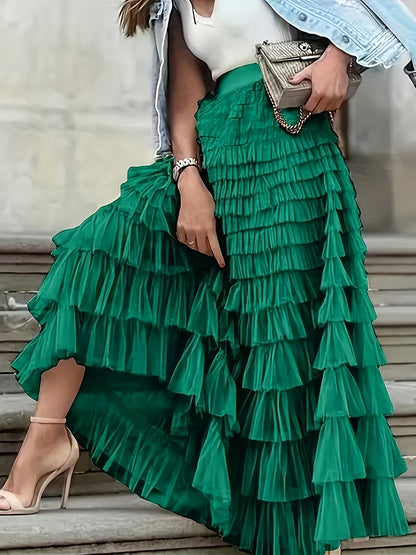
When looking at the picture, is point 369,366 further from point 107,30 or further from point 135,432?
point 107,30

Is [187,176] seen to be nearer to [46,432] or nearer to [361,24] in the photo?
[361,24]

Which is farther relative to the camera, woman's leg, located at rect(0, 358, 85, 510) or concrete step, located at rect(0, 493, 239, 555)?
woman's leg, located at rect(0, 358, 85, 510)

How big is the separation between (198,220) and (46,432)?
1.63 feet

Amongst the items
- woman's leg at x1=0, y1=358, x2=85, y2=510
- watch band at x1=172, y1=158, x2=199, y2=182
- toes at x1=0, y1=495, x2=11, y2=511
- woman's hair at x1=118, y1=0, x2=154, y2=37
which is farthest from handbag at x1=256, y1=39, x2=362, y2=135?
toes at x1=0, y1=495, x2=11, y2=511

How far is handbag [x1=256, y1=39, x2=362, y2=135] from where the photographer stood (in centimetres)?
150

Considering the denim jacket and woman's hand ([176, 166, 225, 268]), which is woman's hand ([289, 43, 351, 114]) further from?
woman's hand ([176, 166, 225, 268])

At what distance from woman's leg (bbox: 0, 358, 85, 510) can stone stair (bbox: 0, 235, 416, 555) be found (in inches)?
2.9

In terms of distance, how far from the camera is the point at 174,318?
160 cm

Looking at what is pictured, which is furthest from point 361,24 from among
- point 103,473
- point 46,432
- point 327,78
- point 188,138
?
point 103,473

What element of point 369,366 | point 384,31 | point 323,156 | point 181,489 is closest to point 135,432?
point 181,489

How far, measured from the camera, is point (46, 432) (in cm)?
163

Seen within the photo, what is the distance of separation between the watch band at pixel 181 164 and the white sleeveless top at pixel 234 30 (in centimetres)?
18

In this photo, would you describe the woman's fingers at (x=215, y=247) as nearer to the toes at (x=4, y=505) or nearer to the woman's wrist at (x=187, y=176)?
the woman's wrist at (x=187, y=176)

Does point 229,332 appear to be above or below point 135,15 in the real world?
below
